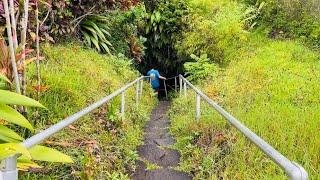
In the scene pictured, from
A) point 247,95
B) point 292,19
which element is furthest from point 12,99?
point 292,19

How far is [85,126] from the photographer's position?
4.99 meters

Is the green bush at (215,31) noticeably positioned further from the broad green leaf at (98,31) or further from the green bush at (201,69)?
the broad green leaf at (98,31)

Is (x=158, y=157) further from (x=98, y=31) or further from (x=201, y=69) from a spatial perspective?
(x=201, y=69)

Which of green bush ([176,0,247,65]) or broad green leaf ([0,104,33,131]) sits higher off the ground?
broad green leaf ([0,104,33,131])

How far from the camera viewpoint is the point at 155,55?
18406mm

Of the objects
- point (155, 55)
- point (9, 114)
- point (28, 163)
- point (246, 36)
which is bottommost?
point (155, 55)

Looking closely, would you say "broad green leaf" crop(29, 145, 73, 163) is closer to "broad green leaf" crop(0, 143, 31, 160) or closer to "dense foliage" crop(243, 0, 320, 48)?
"broad green leaf" crop(0, 143, 31, 160)

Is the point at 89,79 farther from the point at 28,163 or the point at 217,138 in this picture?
the point at 28,163

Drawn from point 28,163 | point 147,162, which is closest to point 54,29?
point 147,162

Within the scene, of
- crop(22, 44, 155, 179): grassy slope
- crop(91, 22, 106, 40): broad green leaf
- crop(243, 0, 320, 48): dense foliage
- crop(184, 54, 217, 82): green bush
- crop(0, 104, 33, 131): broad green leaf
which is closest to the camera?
crop(0, 104, 33, 131): broad green leaf

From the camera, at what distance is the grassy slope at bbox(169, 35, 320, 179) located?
400 cm

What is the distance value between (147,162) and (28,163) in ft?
9.02

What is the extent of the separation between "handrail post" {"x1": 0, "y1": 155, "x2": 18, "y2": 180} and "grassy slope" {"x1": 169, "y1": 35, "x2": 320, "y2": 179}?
2.31m

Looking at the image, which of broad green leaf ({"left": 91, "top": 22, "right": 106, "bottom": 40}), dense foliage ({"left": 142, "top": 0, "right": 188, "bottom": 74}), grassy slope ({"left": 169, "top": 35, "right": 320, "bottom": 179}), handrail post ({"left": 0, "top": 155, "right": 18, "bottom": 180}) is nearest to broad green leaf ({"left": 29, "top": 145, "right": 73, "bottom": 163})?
handrail post ({"left": 0, "top": 155, "right": 18, "bottom": 180})
